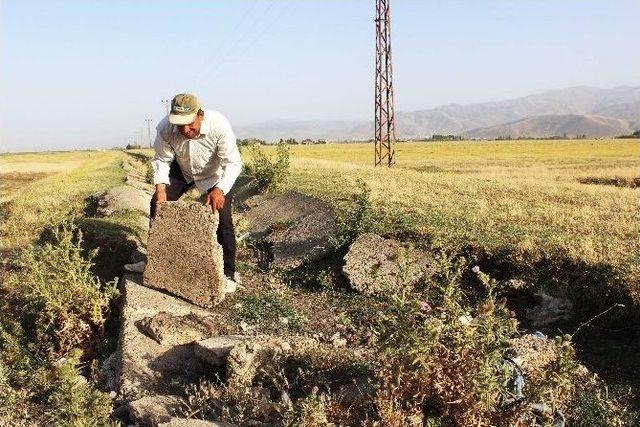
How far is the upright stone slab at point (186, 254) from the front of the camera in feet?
20.4

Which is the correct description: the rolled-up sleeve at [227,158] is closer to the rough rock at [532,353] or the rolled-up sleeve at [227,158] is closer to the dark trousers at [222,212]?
the dark trousers at [222,212]

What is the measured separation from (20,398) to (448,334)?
3507 mm

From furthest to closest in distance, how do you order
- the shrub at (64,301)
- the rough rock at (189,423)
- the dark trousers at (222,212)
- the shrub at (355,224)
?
the shrub at (355,224)
the dark trousers at (222,212)
the shrub at (64,301)
the rough rock at (189,423)

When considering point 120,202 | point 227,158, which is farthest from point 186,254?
point 120,202

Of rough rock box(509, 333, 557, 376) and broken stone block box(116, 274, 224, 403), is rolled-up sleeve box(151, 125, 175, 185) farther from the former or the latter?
rough rock box(509, 333, 557, 376)

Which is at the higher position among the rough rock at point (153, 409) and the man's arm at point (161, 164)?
the man's arm at point (161, 164)

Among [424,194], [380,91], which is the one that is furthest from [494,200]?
[380,91]

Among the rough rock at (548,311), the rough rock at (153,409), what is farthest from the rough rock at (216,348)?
the rough rock at (548,311)

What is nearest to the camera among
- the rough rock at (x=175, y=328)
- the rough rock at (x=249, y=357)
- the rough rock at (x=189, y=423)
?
the rough rock at (x=189, y=423)

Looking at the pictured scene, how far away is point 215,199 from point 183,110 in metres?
0.98

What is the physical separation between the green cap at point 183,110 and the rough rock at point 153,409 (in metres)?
2.82

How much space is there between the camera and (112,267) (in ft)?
26.9

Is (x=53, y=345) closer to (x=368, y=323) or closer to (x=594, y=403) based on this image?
(x=368, y=323)

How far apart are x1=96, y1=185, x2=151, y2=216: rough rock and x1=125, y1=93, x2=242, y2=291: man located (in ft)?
17.0
